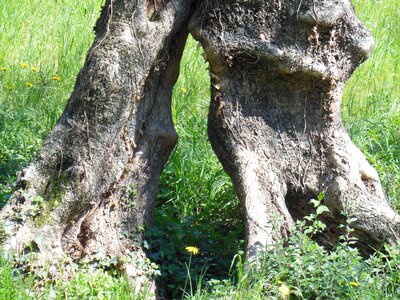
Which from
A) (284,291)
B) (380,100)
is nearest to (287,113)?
(284,291)

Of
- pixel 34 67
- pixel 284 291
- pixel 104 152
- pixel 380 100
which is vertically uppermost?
pixel 380 100

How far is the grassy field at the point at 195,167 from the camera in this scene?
427cm

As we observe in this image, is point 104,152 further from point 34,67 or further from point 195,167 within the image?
point 34,67

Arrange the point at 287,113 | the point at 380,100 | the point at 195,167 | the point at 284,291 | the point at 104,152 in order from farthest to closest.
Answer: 1. the point at 380,100
2. the point at 195,167
3. the point at 287,113
4. the point at 104,152
5. the point at 284,291

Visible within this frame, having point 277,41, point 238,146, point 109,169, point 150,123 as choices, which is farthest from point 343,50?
point 109,169

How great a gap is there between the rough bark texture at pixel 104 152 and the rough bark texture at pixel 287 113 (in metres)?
0.34

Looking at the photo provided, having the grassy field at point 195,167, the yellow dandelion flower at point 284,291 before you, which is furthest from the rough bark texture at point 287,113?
the yellow dandelion flower at point 284,291

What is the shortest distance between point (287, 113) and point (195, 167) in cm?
130

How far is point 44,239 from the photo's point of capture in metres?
4.50

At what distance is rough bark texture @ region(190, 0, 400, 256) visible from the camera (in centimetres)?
479

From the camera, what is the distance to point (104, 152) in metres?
4.75

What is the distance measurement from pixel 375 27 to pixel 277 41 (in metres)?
4.87

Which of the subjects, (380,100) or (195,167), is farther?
(380,100)

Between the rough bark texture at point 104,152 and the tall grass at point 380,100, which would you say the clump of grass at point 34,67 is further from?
the tall grass at point 380,100
